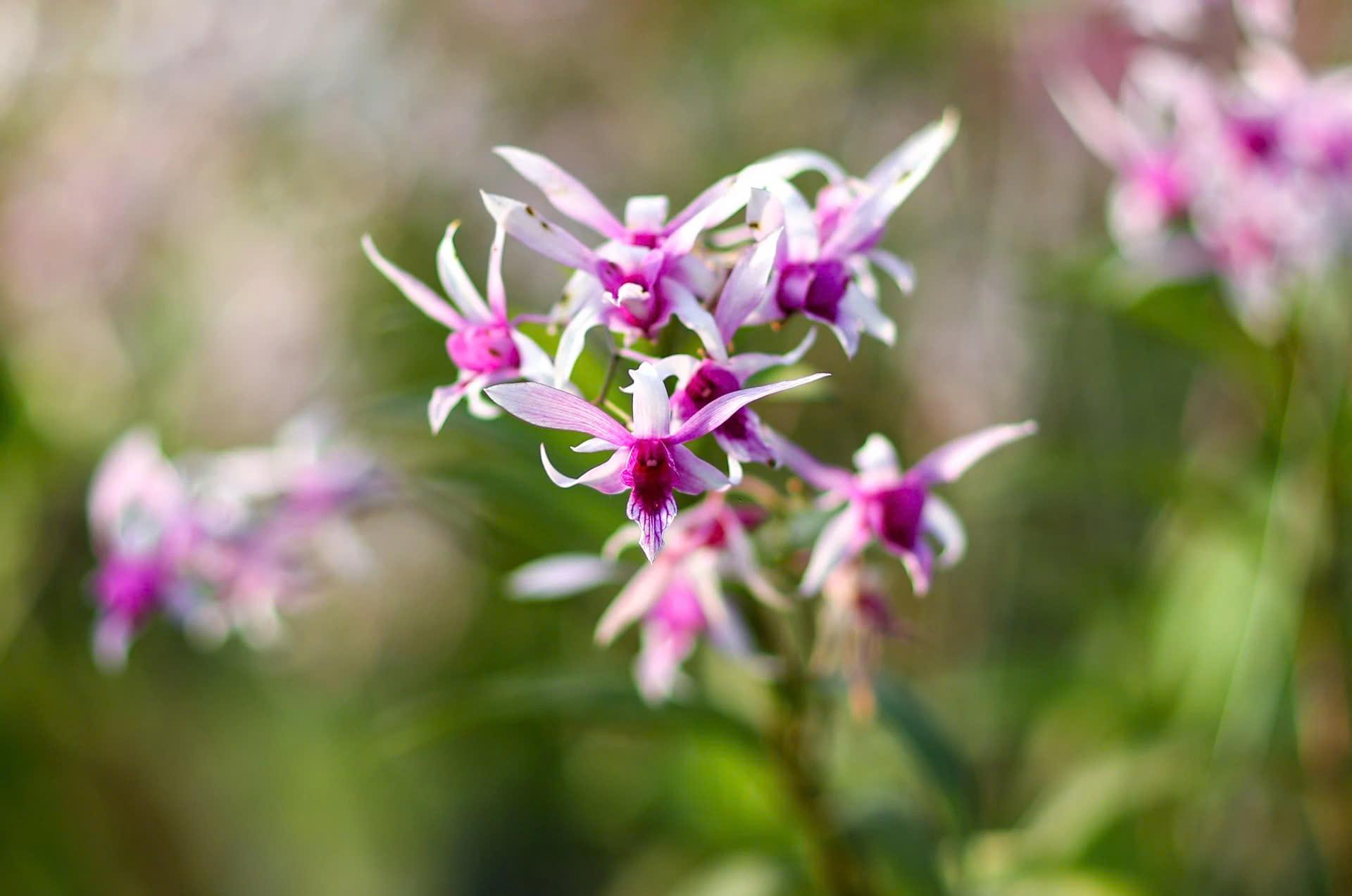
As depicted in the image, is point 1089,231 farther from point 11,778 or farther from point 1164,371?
Result: point 11,778

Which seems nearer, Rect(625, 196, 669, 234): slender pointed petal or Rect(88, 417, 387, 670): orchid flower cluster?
Rect(625, 196, 669, 234): slender pointed petal

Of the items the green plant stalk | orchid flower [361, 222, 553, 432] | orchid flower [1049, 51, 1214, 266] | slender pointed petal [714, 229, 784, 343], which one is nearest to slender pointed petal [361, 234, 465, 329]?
orchid flower [361, 222, 553, 432]

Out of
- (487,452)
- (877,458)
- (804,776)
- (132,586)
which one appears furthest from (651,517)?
(487,452)

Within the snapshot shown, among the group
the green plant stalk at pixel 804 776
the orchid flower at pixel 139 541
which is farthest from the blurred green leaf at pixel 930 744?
the orchid flower at pixel 139 541

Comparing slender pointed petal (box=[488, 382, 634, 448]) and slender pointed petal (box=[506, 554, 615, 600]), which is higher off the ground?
slender pointed petal (box=[488, 382, 634, 448])

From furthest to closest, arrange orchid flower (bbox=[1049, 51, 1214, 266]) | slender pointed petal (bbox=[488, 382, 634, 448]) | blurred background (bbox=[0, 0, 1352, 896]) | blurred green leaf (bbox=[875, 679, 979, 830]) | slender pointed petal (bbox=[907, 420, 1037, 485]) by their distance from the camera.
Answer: blurred background (bbox=[0, 0, 1352, 896]), orchid flower (bbox=[1049, 51, 1214, 266]), blurred green leaf (bbox=[875, 679, 979, 830]), slender pointed petal (bbox=[907, 420, 1037, 485]), slender pointed petal (bbox=[488, 382, 634, 448])

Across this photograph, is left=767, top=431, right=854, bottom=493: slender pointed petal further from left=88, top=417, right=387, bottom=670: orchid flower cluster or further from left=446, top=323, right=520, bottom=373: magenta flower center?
left=88, top=417, right=387, bottom=670: orchid flower cluster

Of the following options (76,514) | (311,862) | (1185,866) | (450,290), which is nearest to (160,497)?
(450,290)
